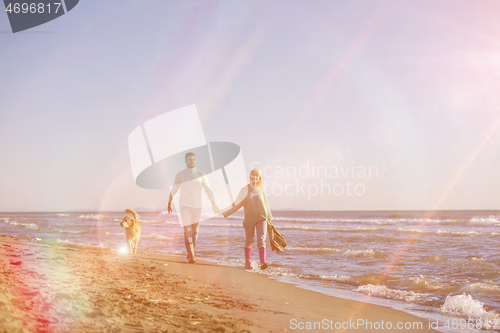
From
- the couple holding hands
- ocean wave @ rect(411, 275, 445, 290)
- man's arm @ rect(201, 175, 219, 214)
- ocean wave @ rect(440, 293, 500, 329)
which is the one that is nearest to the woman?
the couple holding hands

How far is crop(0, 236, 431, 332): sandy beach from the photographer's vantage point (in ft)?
8.77

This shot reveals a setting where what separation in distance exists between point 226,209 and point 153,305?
380cm

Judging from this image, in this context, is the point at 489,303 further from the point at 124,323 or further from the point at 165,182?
the point at 165,182

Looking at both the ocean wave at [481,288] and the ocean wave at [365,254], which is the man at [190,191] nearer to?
the ocean wave at [481,288]

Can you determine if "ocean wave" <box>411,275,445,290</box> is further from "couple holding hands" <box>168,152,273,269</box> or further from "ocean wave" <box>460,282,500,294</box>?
"couple holding hands" <box>168,152,273,269</box>

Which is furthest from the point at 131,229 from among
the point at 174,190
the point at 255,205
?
the point at 255,205

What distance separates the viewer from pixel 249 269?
24.9ft

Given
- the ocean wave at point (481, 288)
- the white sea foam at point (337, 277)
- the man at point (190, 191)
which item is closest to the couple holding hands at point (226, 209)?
the man at point (190, 191)

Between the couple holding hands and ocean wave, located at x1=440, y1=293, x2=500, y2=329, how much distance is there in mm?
3211

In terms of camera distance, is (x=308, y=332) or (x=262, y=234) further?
(x=262, y=234)

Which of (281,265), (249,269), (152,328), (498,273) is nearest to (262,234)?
(249,269)

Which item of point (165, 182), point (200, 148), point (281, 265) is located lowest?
point (281, 265)

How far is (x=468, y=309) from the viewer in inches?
189

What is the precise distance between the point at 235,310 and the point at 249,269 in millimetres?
3928
